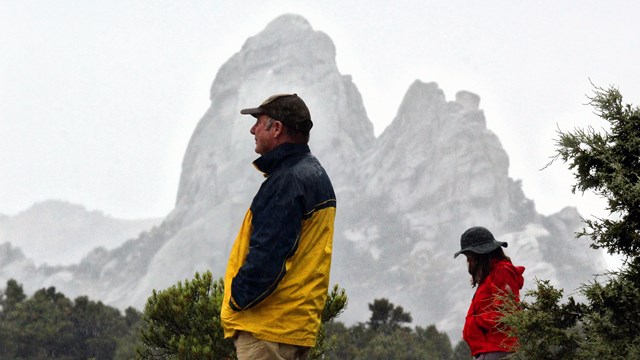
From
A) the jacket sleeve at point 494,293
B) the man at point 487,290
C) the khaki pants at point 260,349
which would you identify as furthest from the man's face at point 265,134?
the jacket sleeve at point 494,293

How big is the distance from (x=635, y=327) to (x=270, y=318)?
2439mm

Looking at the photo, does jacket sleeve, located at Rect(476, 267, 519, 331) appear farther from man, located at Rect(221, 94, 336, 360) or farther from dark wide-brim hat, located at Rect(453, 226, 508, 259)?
man, located at Rect(221, 94, 336, 360)

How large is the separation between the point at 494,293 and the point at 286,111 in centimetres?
232

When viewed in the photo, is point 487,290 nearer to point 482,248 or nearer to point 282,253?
point 482,248

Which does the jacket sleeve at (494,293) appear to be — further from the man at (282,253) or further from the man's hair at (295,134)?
the man's hair at (295,134)

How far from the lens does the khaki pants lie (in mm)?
3600

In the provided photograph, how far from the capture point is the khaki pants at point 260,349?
3.60 meters

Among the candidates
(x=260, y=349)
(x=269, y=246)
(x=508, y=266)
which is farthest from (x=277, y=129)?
(x=508, y=266)

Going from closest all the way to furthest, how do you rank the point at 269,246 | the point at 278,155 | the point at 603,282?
the point at 269,246
the point at 278,155
the point at 603,282

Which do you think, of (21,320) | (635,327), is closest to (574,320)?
(635,327)

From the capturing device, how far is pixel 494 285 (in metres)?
5.40

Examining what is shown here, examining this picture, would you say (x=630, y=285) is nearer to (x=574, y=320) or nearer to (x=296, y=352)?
(x=574, y=320)

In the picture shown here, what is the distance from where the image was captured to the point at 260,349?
3600mm

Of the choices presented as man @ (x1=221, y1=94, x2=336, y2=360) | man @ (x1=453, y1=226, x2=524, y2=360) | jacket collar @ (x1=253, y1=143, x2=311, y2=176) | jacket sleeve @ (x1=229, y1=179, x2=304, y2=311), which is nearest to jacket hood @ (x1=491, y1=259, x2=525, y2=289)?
man @ (x1=453, y1=226, x2=524, y2=360)
